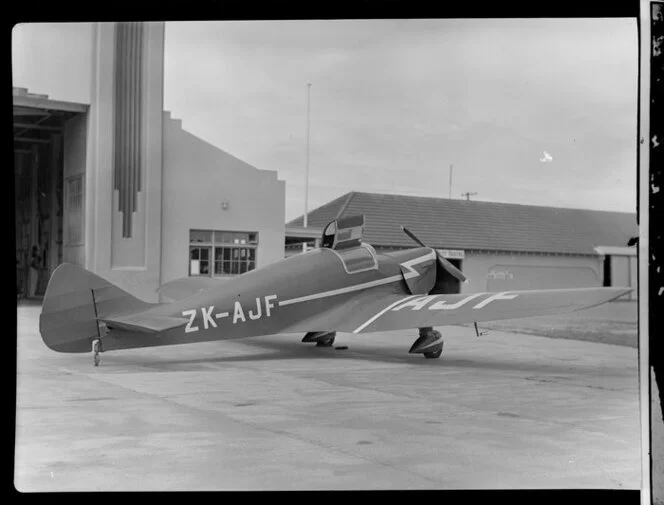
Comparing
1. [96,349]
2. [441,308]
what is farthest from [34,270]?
[441,308]

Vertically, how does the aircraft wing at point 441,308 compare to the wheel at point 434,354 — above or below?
above

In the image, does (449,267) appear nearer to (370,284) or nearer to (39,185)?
(370,284)

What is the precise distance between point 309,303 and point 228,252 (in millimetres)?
1121

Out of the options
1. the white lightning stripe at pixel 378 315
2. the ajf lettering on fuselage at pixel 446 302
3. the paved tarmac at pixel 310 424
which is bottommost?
the paved tarmac at pixel 310 424

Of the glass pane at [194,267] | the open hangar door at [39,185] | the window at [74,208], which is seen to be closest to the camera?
the open hangar door at [39,185]

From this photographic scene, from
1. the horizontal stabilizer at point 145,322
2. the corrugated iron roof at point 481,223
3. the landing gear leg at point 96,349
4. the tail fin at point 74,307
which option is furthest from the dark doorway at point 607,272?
the landing gear leg at point 96,349

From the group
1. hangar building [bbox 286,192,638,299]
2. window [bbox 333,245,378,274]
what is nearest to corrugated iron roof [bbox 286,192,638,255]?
hangar building [bbox 286,192,638,299]

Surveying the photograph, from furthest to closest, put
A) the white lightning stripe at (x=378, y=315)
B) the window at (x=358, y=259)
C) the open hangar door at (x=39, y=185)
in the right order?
the window at (x=358, y=259), the white lightning stripe at (x=378, y=315), the open hangar door at (x=39, y=185)

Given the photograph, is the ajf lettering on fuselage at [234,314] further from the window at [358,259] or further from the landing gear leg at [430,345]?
the landing gear leg at [430,345]

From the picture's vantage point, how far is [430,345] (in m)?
7.91

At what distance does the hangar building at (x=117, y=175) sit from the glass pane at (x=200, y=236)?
2 cm

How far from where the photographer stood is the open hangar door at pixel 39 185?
539 centimetres

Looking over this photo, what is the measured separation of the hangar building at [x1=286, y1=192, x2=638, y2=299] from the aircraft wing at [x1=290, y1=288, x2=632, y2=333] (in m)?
0.19

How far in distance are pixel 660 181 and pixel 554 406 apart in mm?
2353
